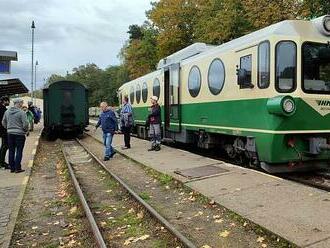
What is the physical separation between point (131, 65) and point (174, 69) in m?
42.5

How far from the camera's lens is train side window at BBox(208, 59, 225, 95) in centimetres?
1204

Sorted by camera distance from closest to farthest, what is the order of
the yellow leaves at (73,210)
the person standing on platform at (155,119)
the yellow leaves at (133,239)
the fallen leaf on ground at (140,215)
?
the yellow leaves at (133,239)
the fallen leaf on ground at (140,215)
the yellow leaves at (73,210)
the person standing on platform at (155,119)

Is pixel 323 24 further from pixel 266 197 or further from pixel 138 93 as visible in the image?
pixel 138 93

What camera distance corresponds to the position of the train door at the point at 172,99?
52.1 feet

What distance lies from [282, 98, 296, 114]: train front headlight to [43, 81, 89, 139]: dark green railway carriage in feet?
58.8

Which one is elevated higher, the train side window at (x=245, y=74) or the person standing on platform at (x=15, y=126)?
the train side window at (x=245, y=74)

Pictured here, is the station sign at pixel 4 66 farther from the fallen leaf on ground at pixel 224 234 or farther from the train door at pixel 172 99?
the fallen leaf on ground at pixel 224 234

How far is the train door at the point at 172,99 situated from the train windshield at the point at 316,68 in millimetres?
6295

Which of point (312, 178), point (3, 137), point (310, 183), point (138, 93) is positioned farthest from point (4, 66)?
point (310, 183)

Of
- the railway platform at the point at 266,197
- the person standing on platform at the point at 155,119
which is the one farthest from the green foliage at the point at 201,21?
the railway platform at the point at 266,197

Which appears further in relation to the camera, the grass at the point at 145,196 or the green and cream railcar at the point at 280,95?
the green and cream railcar at the point at 280,95

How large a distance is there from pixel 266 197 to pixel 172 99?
8802 millimetres

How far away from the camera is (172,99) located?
1650 centimetres

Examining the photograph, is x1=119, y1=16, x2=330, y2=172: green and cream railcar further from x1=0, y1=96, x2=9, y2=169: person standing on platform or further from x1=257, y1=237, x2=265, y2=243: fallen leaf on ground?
x1=0, y1=96, x2=9, y2=169: person standing on platform
